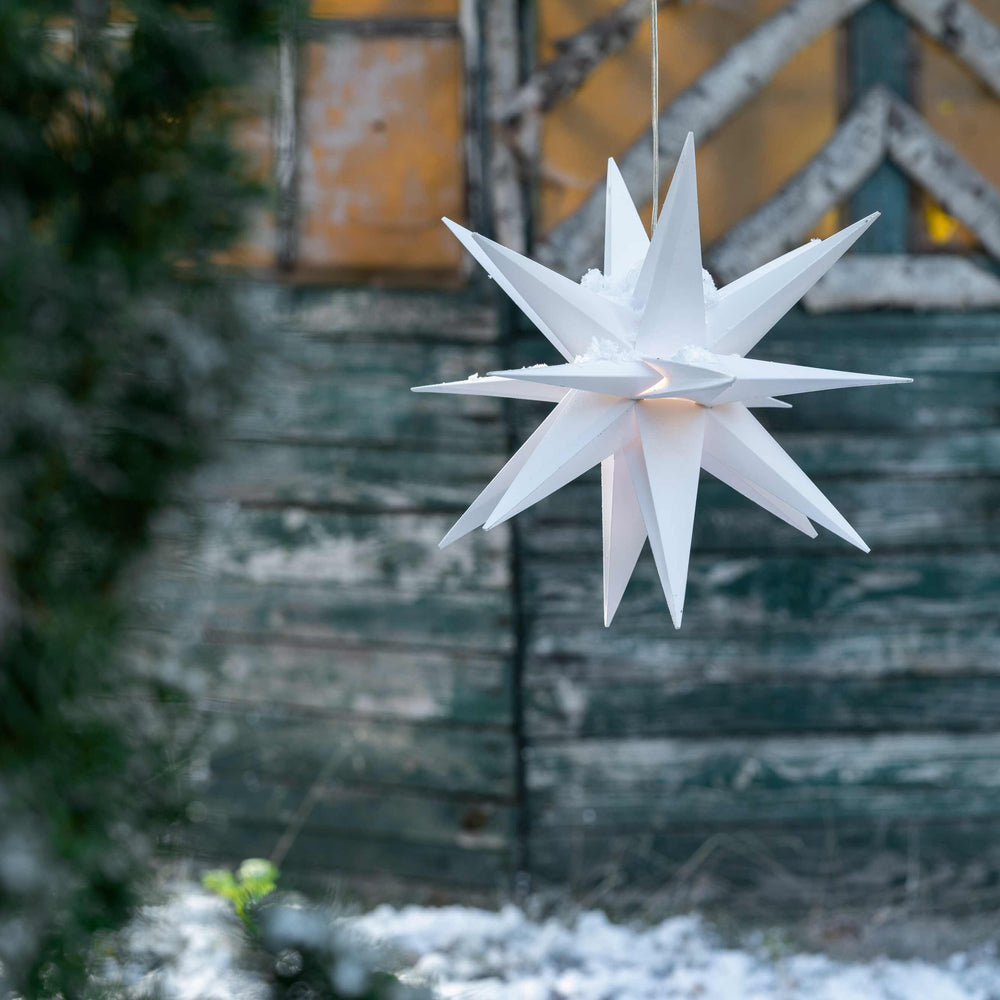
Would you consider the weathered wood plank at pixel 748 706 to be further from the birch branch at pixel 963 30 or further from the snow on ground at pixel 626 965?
the birch branch at pixel 963 30

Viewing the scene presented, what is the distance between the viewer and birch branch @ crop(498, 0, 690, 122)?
2490 millimetres

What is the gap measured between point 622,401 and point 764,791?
211cm

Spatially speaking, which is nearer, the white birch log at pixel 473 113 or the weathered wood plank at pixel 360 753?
the white birch log at pixel 473 113

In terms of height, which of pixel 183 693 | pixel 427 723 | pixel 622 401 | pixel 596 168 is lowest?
pixel 427 723

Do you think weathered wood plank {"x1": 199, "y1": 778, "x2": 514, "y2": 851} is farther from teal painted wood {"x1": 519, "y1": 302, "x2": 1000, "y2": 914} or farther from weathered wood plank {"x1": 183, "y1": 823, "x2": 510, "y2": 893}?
teal painted wood {"x1": 519, "y1": 302, "x2": 1000, "y2": 914}

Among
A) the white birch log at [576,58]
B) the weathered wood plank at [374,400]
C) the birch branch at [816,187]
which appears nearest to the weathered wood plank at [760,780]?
the weathered wood plank at [374,400]

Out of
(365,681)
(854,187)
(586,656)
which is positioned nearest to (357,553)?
(365,681)

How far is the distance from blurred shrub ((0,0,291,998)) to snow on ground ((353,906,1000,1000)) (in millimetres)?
1055

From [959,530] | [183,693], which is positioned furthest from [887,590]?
[183,693]

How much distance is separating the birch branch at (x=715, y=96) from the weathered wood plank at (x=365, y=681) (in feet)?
3.65

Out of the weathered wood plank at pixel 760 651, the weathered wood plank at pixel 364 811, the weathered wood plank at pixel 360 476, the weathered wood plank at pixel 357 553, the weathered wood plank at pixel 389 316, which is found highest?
the weathered wood plank at pixel 389 316

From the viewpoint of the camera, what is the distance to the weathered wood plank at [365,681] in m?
2.63

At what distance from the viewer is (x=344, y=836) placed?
268 centimetres

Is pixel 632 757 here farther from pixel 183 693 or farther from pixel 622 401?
pixel 622 401
